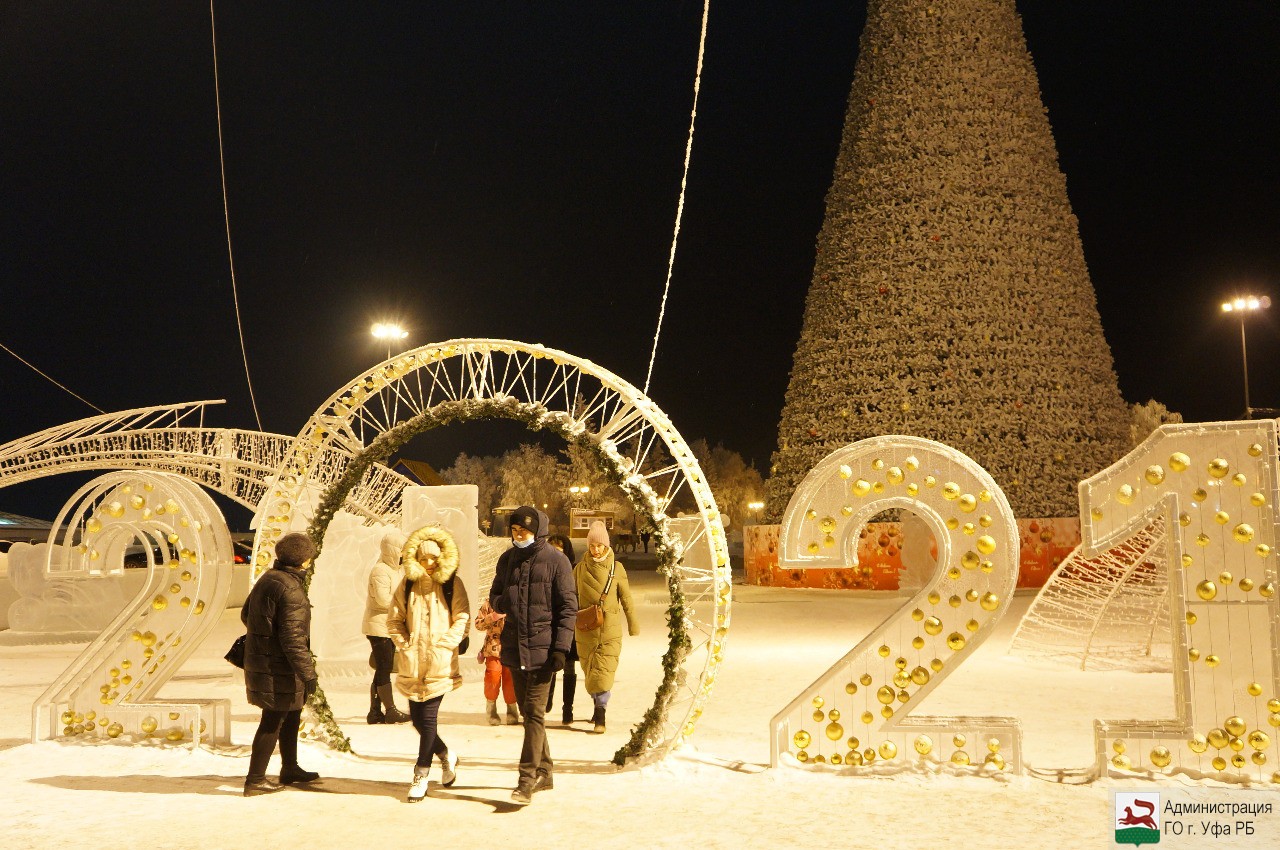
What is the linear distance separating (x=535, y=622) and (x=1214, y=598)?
12.2 ft

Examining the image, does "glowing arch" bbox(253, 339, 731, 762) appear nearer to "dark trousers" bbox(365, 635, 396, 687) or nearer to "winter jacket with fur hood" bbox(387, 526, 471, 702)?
"dark trousers" bbox(365, 635, 396, 687)

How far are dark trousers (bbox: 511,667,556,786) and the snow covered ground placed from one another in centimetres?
16

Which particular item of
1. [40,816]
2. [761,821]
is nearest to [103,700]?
[40,816]

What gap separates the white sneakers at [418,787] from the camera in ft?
18.5

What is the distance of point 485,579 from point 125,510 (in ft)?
19.3

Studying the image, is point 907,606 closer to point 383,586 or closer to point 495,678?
point 495,678

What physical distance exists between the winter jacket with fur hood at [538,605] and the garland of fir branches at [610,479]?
719mm

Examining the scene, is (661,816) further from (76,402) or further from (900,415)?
(76,402)

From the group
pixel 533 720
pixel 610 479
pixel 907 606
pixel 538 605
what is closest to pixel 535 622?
pixel 538 605

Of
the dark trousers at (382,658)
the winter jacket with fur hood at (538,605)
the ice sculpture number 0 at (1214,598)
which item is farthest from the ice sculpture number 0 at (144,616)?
the ice sculpture number 0 at (1214,598)

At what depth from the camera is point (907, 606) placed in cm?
621

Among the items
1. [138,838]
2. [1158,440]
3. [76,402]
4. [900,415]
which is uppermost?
[76,402]

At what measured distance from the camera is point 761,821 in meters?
5.20

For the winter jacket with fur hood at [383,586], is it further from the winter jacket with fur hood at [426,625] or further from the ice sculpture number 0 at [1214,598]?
the ice sculpture number 0 at [1214,598]
